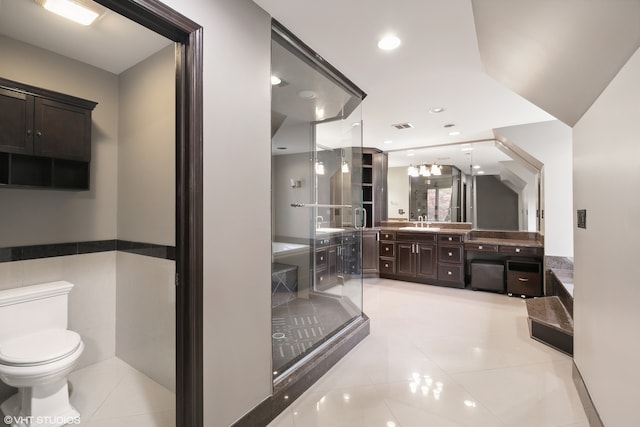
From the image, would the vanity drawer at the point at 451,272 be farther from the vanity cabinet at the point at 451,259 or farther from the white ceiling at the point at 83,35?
the white ceiling at the point at 83,35

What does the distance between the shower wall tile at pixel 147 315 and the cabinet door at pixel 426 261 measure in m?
4.12

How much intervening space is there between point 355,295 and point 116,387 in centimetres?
235

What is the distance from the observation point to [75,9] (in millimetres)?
1761

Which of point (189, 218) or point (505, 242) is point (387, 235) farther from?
point (189, 218)

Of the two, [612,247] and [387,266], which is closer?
[612,247]

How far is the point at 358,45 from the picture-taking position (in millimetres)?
2166

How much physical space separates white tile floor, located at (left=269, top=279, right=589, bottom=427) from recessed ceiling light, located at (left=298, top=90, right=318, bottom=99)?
2474 millimetres

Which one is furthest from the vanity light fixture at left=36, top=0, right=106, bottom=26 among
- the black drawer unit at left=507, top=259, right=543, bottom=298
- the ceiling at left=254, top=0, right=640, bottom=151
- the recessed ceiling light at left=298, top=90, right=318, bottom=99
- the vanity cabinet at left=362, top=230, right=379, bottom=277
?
the black drawer unit at left=507, top=259, right=543, bottom=298

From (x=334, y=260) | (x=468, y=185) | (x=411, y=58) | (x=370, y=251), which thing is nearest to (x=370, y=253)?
(x=370, y=251)

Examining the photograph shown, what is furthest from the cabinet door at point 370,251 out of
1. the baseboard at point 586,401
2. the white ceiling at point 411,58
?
the baseboard at point 586,401

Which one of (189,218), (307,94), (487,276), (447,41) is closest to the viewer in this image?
(189,218)

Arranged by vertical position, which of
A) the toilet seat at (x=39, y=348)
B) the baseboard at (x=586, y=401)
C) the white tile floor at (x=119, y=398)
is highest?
the toilet seat at (x=39, y=348)

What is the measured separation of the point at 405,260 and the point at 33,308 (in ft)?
15.6

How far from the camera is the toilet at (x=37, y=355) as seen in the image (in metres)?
1.63
